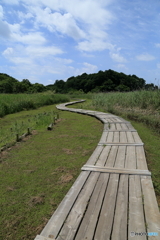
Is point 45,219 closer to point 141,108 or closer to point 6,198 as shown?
point 6,198

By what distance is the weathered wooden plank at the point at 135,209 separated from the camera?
1598 millimetres

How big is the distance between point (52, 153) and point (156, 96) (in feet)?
20.6

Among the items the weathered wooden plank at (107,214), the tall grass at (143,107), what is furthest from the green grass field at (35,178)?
the tall grass at (143,107)

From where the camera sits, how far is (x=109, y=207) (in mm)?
1896

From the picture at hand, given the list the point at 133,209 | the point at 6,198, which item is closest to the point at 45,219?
the point at 6,198

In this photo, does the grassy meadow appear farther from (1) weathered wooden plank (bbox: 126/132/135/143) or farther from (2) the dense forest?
(2) the dense forest

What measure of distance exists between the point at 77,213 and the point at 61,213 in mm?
158

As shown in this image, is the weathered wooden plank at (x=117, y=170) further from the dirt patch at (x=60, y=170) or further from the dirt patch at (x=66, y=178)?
the dirt patch at (x=60, y=170)

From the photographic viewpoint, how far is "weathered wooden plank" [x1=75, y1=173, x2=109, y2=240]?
156 centimetres

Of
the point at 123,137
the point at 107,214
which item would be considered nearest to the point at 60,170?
the point at 107,214

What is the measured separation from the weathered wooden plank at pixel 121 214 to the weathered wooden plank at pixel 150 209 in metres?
0.19

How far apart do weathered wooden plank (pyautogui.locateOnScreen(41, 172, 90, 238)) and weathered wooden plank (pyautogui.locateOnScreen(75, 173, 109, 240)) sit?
0.63 feet

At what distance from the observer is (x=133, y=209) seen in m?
1.86

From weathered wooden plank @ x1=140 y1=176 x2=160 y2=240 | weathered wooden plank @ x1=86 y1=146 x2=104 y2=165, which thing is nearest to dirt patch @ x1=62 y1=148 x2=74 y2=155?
weathered wooden plank @ x1=86 y1=146 x2=104 y2=165
